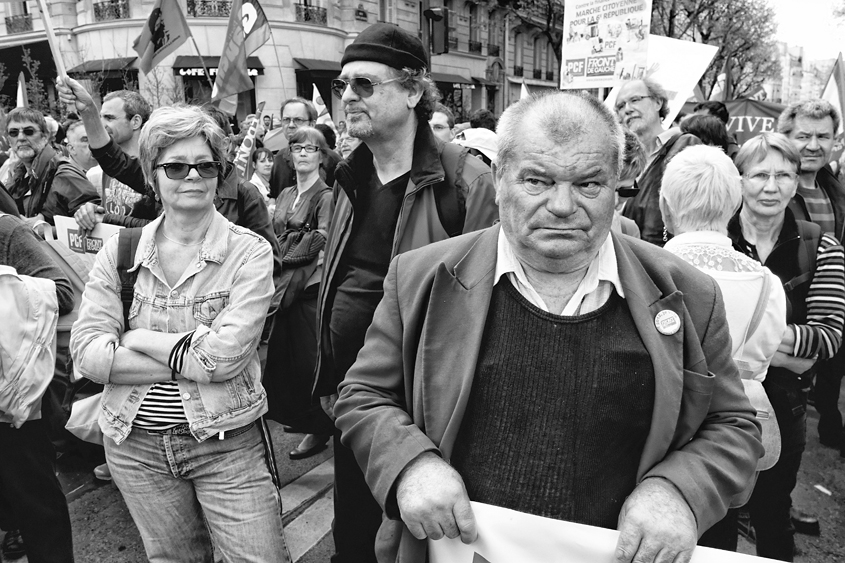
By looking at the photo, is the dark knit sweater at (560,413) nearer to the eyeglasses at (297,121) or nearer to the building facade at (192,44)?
the eyeglasses at (297,121)

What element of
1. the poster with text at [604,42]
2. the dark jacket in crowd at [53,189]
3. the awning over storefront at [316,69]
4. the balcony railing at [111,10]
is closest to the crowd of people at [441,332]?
the dark jacket in crowd at [53,189]

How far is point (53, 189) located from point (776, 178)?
480 cm

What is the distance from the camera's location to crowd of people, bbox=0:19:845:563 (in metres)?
1.61

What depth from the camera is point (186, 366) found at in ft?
7.55

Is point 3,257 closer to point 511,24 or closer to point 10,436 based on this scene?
point 10,436

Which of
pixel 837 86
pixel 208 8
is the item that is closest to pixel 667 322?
pixel 837 86

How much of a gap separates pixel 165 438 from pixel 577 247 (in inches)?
65.3

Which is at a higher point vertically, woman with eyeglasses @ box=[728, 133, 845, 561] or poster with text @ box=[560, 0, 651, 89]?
poster with text @ box=[560, 0, 651, 89]

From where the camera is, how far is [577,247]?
5.41 feet

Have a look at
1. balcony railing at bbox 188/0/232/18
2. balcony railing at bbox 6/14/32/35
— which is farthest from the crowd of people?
balcony railing at bbox 6/14/32/35

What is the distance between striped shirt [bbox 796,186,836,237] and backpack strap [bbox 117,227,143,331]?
4081 mm

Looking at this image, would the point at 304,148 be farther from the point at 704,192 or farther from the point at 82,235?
the point at 704,192

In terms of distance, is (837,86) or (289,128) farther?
(837,86)

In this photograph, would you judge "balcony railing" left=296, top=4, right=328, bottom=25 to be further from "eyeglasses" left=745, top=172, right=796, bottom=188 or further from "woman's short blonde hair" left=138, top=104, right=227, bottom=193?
"eyeglasses" left=745, top=172, right=796, bottom=188
